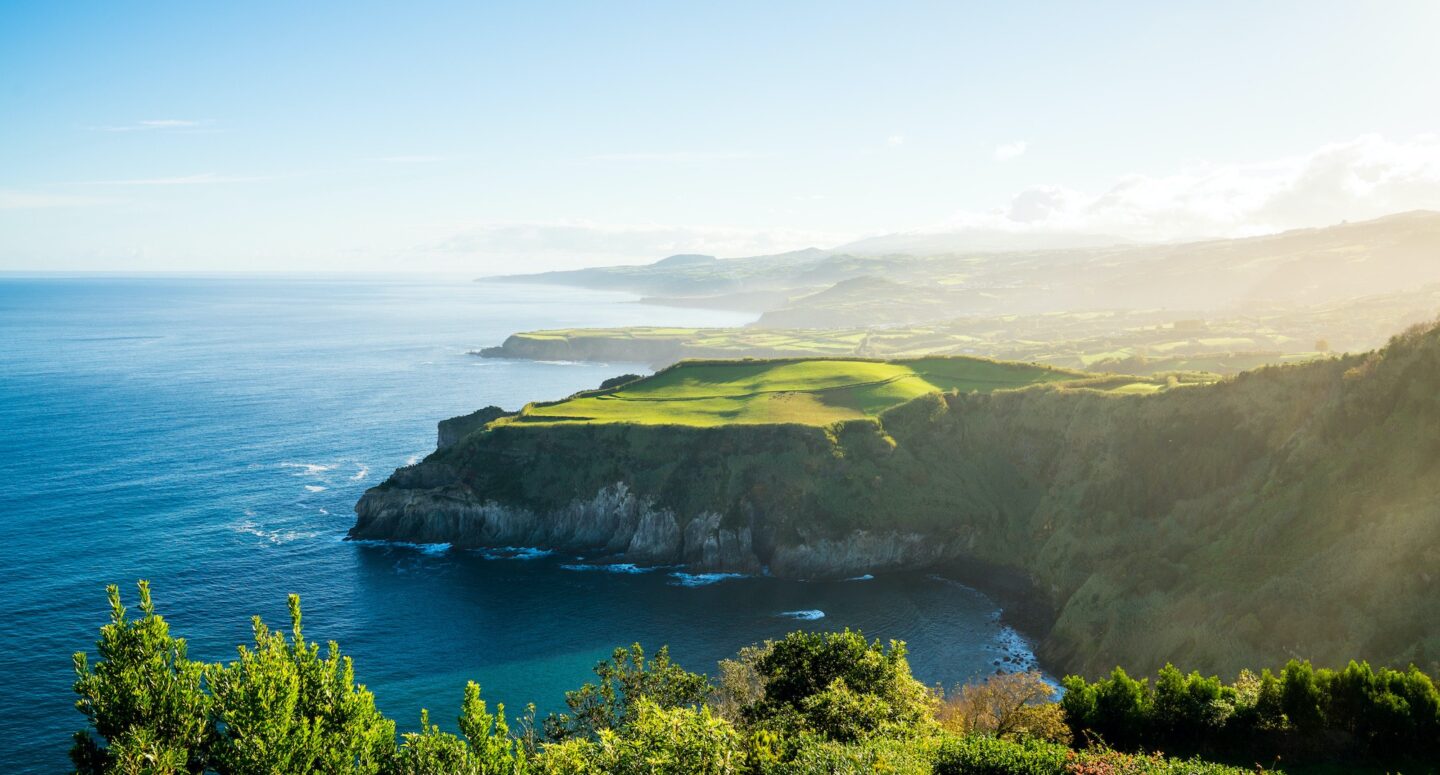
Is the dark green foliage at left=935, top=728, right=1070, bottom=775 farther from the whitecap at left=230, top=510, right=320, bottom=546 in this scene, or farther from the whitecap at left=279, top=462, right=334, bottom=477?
the whitecap at left=279, top=462, right=334, bottom=477

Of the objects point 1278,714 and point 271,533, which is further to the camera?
point 271,533

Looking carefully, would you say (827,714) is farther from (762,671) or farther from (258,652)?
(258,652)

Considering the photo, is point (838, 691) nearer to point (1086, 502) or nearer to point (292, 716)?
point (292, 716)

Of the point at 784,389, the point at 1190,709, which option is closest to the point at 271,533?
the point at 784,389

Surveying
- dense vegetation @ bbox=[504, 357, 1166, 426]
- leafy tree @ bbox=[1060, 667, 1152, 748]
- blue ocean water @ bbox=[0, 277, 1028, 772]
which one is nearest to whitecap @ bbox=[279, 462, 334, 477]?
blue ocean water @ bbox=[0, 277, 1028, 772]

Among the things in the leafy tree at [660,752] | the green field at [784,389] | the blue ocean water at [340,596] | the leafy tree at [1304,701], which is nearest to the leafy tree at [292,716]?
the leafy tree at [660,752]

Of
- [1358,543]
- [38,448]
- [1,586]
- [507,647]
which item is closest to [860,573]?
[507,647]

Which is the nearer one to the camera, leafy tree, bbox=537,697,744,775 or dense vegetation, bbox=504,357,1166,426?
leafy tree, bbox=537,697,744,775
